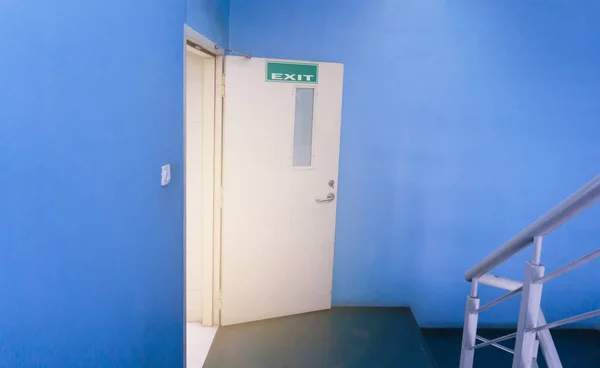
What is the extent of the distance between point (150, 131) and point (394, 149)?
2.25m

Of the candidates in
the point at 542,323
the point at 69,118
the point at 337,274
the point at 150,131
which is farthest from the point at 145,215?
the point at 337,274

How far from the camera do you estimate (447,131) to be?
3.54 m

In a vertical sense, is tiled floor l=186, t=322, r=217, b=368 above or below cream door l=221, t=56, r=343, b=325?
below

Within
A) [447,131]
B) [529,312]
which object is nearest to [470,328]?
[529,312]

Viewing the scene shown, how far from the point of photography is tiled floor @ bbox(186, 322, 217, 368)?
288 centimetres

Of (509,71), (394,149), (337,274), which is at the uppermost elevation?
(509,71)

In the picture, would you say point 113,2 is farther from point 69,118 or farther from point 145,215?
point 145,215

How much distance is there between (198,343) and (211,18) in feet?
7.04

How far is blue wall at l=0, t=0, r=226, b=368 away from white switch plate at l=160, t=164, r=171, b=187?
4 centimetres

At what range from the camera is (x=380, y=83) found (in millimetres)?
3451

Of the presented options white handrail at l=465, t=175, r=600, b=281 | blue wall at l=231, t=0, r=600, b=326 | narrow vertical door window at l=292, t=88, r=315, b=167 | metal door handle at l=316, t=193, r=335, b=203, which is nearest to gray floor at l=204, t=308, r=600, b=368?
blue wall at l=231, t=0, r=600, b=326

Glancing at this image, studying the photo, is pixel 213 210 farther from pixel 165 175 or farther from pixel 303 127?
pixel 165 175

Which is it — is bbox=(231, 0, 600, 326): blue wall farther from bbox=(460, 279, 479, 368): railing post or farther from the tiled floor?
bbox=(460, 279, 479, 368): railing post

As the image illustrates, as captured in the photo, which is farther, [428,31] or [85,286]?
[428,31]
